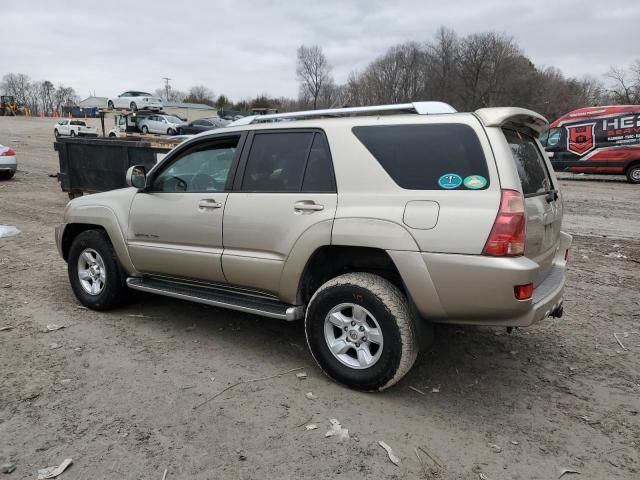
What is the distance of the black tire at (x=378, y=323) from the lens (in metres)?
3.21

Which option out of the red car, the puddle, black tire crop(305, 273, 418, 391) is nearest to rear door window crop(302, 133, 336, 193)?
black tire crop(305, 273, 418, 391)

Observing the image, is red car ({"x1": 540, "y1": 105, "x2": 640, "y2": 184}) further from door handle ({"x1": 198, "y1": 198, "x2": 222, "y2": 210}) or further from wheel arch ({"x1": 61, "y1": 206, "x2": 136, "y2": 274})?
wheel arch ({"x1": 61, "y1": 206, "x2": 136, "y2": 274})

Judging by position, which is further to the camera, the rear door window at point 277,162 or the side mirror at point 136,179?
the side mirror at point 136,179

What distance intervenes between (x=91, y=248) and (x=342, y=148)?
2837 mm

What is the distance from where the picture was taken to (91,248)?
490cm

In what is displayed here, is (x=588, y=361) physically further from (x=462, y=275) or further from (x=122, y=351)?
(x=122, y=351)

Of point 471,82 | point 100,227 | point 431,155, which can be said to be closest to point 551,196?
point 431,155

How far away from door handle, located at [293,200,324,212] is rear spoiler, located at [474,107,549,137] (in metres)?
1.21

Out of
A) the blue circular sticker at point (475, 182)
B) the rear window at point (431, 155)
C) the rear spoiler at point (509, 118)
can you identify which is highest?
the rear spoiler at point (509, 118)

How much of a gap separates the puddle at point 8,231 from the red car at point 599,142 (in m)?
16.2

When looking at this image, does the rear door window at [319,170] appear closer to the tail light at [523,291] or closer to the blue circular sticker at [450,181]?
the blue circular sticker at [450,181]

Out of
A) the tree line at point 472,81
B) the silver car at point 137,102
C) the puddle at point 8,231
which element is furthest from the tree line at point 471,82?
the puddle at point 8,231

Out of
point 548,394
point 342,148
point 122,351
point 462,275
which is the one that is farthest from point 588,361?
point 122,351

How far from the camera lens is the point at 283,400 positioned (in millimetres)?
3367
